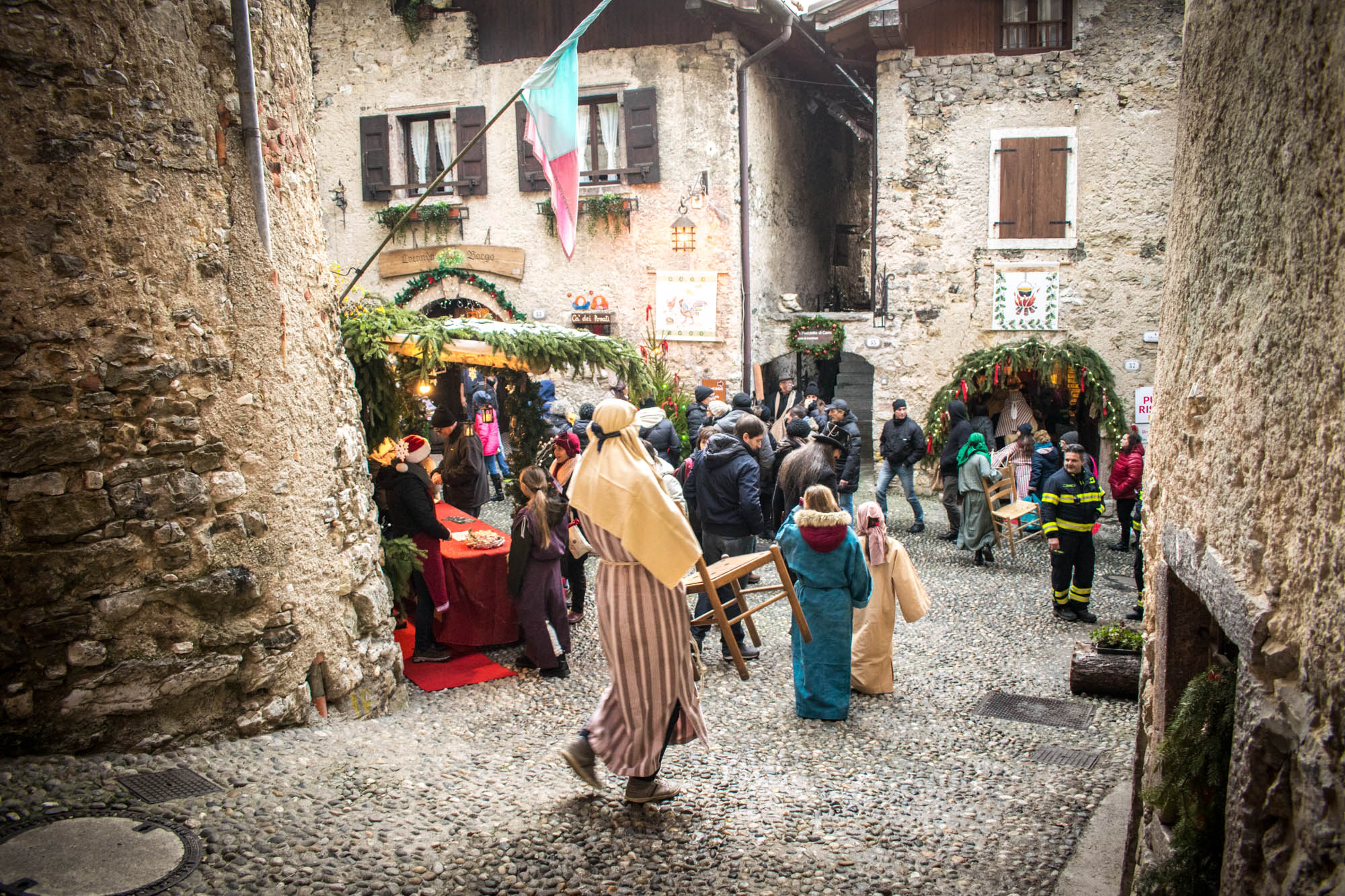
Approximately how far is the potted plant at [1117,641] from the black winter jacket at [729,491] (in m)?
2.54

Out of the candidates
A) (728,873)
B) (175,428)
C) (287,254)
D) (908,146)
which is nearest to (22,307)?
(175,428)

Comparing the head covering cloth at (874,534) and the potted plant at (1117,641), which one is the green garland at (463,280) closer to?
the head covering cloth at (874,534)

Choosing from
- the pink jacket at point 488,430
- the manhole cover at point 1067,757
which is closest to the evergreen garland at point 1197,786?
the manhole cover at point 1067,757

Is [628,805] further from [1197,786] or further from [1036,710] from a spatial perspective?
[1036,710]

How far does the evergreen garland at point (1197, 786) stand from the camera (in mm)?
2939

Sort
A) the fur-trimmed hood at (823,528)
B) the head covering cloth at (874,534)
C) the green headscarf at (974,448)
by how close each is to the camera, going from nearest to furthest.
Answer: the fur-trimmed hood at (823,528) → the head covering cloth at (874,534) → the green headscarf at (974,448)

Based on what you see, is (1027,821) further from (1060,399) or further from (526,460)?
(1060,399)

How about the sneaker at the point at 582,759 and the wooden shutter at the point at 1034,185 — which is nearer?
the sneaker at the point at 582,759

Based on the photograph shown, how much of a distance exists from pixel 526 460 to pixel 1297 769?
363 inches

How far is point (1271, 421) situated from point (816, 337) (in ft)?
42.4

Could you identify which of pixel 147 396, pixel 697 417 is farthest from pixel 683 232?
pixel 147 396

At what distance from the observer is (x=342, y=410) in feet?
19.8

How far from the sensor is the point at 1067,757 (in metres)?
5.65

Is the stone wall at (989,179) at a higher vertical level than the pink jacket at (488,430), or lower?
higher
